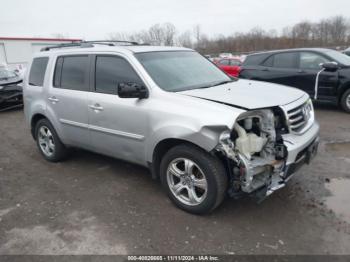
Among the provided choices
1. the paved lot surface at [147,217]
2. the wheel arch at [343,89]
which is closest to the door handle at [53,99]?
the paved lot surface at [147,217]

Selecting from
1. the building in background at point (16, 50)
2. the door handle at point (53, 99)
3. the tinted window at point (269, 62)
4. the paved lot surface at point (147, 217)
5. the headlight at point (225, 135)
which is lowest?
the paved lot surface at point (147, 217)

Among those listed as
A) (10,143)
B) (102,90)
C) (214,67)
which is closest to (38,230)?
(102,90)

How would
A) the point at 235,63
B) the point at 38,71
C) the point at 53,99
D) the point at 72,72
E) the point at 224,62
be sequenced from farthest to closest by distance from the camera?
the point at 224,62
the point at 235,63
the point at 38,71
the point at 53,99
the point at 72,72

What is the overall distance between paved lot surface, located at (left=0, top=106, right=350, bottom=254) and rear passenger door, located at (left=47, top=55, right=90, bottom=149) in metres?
0.64

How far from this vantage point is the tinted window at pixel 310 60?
8.00 metres

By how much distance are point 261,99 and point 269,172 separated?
0.77m

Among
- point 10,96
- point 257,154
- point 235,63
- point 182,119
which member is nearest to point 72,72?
point 182,119

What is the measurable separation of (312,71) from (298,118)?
204 inches

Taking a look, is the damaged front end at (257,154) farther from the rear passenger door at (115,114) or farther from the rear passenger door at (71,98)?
the rear passenger door at (71,98)

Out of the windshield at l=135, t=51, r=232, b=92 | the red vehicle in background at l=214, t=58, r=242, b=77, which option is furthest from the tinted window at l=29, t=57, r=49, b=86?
the red vehicle in background at l=214, t=58, r=242, b=77

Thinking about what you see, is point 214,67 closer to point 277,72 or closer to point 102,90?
point 102,90

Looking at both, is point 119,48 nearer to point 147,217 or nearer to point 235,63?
point 147,217

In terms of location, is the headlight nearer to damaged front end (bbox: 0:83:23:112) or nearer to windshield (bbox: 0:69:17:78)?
damaged front end (bbox: 0:83:23:112)

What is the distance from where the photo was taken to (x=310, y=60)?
815 cm
